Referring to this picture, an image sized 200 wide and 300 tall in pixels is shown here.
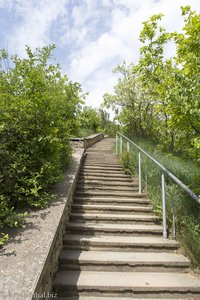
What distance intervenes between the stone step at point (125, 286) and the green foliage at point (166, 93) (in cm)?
176

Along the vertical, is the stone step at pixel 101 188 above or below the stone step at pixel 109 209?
above

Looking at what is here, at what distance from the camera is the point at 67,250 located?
132 inches

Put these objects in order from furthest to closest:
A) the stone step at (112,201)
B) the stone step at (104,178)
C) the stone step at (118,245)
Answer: the stone step at (104,178)
the stone step at (112,201)
the stone step at (118,245)

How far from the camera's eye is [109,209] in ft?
14.5

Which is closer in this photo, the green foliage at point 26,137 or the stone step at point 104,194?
the green foliage at point 26,137

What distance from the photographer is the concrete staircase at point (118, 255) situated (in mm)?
2658

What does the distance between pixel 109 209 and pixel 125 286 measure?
1824 mm

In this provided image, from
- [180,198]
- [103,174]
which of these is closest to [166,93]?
[180,198]

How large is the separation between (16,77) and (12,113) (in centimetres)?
73

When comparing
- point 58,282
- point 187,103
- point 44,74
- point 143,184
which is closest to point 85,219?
point 58,282

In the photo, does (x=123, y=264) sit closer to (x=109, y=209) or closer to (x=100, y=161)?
(x=109, y=209)

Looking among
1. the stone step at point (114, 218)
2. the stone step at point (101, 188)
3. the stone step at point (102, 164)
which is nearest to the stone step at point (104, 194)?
the stone step at point (101, 188)

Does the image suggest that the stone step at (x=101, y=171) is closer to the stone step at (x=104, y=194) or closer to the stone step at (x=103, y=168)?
the stone step at (x=103, y=168)

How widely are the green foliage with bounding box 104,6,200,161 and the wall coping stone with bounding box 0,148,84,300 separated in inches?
84.2
